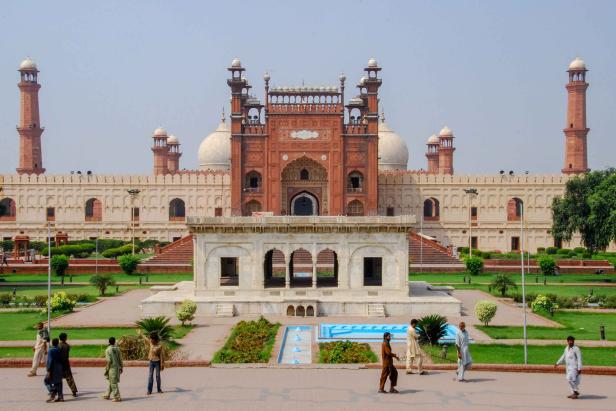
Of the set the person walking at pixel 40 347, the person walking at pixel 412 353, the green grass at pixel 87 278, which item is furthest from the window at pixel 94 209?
the person walking at pixel 412 353

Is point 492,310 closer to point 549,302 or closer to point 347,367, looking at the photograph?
point 549,302

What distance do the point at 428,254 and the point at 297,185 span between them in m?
10.7

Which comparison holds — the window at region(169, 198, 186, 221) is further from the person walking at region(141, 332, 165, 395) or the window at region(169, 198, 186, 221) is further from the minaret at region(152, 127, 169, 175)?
the person walking at region(141, 332, 165, 395)

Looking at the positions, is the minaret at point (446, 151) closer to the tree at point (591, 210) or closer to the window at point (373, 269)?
the tree at point (591, 210)

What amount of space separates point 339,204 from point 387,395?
116 ft

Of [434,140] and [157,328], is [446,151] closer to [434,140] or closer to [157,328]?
[434,140]

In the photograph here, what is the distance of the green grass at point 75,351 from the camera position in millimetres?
17156

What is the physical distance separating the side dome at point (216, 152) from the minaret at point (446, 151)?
594 inches

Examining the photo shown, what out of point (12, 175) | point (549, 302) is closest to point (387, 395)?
point (549, 302)

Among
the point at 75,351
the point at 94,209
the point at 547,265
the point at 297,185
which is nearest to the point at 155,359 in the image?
the point at 75,351

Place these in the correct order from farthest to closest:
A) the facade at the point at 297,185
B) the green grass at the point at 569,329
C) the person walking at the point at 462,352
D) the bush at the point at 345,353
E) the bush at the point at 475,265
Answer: the facade at the point at 297,185 → the bush at the point at 475,265 → the green grass at the point at 569,329 → the bush at the point at 345,353 → the person walking at the point at 462,352

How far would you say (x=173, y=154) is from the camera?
65.4 metres

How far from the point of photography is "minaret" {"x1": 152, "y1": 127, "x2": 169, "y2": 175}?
198 feet

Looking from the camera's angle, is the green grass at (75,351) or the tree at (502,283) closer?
the green grass at (75,351)
